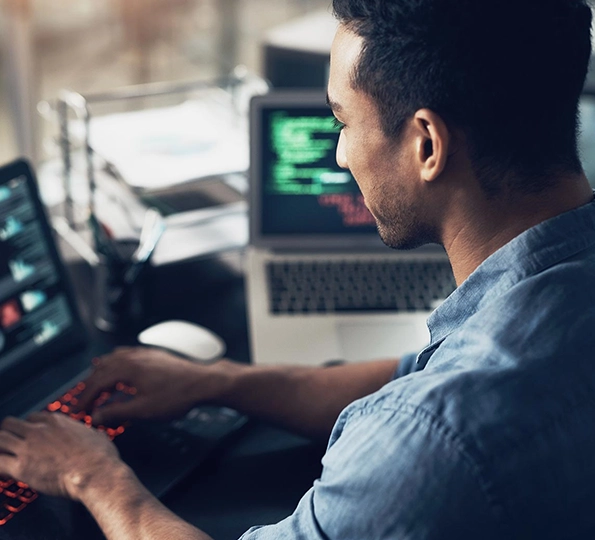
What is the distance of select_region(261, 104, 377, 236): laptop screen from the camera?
5.07ft

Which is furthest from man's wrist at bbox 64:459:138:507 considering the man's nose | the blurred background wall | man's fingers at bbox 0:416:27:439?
the blurred background wall

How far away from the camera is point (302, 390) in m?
1.20

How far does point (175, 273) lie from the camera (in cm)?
158

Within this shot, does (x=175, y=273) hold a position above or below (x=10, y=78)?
below

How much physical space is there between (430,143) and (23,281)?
0.70 metres

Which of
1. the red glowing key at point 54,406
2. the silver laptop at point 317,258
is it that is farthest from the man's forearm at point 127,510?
the silver laptop at point 317,258

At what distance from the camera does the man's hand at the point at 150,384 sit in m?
1.17

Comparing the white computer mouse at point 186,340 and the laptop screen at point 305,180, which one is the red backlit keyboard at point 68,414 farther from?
the laptop screen at point 305,180

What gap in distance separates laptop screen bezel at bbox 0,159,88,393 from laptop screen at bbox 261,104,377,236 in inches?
16.0

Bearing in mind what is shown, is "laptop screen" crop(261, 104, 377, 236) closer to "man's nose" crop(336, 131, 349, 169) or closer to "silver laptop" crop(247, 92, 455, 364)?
"silver laptop" crop(247, 92, 455, 364)

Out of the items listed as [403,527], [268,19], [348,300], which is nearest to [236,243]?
[348,300]

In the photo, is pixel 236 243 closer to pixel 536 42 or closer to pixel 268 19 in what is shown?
pixel 536 42

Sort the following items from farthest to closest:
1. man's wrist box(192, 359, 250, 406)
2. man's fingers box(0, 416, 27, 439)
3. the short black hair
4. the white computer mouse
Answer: the white computer mouse
man's wrist box(192, 359, 250, 406)
man's fingers box(0, 416, 27, 439)
the short black hair

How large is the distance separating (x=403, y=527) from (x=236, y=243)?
1020 millimetres
